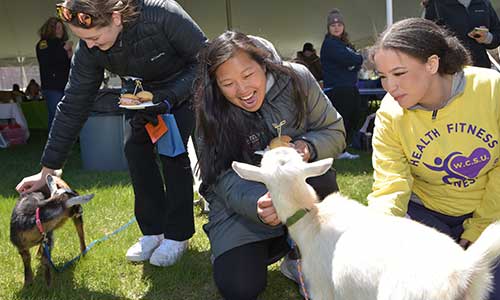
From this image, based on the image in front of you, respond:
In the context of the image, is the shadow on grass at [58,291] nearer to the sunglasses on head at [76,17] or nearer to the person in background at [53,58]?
the sunglasses on head at [76,17]

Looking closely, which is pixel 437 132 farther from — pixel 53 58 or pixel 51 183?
pixel 53 58

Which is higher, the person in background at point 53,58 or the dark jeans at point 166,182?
the dark jeans at point 166,182

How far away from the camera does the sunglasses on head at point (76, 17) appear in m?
2.69

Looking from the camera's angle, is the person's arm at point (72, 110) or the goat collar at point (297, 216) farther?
the person's arm at point (72, 110)

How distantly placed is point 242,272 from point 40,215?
4.22ft

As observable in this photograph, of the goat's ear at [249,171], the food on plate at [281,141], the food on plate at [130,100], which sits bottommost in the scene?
the food on plate at [281,141]

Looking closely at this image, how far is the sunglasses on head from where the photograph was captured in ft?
8.82

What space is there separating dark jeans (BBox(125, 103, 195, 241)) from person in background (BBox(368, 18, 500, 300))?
48.6 inches

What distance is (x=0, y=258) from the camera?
359 cm

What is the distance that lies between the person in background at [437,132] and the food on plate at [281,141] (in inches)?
16.3

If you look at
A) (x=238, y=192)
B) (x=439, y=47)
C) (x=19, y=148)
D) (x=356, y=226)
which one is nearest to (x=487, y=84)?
(x=439, y=47)

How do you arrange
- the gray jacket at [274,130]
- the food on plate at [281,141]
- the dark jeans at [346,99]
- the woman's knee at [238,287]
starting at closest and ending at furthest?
the food on plate at [281,141] → the woman's knee at [238,287] → the gray jacket at [274,130] → the dark jeans at [346,99]

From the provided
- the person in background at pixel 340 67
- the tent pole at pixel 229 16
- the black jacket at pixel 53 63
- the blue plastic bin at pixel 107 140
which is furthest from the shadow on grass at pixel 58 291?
the tent pole at pixel 229 16

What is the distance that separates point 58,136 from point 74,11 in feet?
2.60
